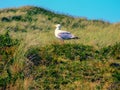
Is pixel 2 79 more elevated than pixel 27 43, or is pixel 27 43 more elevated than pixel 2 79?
pixel 27 43

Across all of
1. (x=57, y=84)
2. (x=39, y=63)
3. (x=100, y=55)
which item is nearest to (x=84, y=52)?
(x=100, y=55)

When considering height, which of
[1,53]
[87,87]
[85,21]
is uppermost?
[85,21]

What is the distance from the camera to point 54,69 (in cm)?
1147

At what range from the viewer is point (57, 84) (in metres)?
10.6

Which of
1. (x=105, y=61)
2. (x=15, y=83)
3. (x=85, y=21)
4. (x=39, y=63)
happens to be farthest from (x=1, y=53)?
(x=85, y=21)

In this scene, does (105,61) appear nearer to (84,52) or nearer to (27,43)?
(84,52)

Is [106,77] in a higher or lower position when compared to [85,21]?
lower

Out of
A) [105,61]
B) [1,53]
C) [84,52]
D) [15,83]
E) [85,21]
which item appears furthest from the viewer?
[85,21]

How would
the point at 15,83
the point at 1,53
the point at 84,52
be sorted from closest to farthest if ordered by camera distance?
the point at 15,83, the point at 1,53, the point at 84,52

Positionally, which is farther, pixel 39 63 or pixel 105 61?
pixel 105 61

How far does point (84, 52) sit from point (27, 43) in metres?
3.75

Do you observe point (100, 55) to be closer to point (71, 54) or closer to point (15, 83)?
point (71, 54)

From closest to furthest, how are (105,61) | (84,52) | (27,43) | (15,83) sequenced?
(15,83), (27,43), (105,61), (84,52)

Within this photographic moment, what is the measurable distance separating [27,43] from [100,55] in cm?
392
